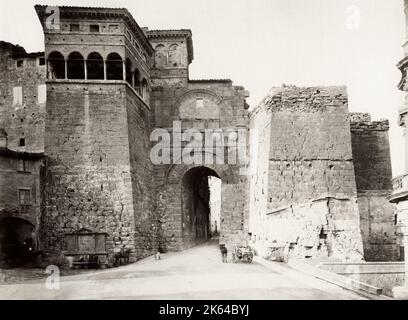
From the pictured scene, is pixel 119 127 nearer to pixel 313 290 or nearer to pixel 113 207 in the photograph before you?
pixel 113 207

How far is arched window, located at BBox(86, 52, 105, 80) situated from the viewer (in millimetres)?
19703

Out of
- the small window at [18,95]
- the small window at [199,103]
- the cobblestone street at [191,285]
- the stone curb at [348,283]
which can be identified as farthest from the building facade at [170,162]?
the small window at [18,95]

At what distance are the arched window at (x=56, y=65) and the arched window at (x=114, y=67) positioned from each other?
2.01 m

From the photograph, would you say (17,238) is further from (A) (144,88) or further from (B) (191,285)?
(B) (191,285)

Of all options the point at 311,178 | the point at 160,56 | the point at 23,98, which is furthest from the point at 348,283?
the point at 23,98

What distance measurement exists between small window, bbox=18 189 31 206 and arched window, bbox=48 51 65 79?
16.2 ft

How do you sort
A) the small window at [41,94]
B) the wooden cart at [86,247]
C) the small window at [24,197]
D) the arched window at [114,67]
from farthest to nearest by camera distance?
the small window at [41,94]
the arched window at [114,67]
the small window at [24,197]
the wooden cart at [86,247]

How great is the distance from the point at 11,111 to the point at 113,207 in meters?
10.8

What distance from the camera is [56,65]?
795 inches

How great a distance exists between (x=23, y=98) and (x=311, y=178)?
1647 cm

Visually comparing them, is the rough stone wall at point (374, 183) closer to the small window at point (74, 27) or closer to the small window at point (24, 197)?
the small window at point (74, 27)

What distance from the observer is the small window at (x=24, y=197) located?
18.7 m

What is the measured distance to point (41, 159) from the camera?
1855 centimetres
